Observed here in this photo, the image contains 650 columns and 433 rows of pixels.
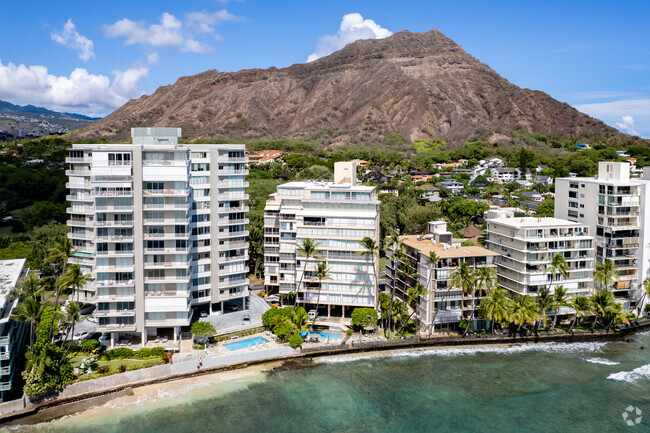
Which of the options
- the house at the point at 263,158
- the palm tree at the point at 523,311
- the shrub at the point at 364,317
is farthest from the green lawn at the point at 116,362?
the house at the point at 263,158

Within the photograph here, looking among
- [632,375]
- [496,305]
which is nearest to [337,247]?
[496,305]

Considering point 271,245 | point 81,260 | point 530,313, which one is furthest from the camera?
point 271,245

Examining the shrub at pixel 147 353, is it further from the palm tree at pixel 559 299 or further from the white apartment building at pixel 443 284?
the palm tree at pixel 559 299

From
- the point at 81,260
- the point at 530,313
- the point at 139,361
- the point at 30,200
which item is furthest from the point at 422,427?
the point at 30,200

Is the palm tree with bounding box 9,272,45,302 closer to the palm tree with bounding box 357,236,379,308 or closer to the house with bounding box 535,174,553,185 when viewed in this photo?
the palm tree with bounding box 357,236,379,308

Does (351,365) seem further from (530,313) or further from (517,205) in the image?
(517,205)

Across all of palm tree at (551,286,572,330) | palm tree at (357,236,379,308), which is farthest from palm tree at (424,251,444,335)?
palm tree at (551,286,572,330)
